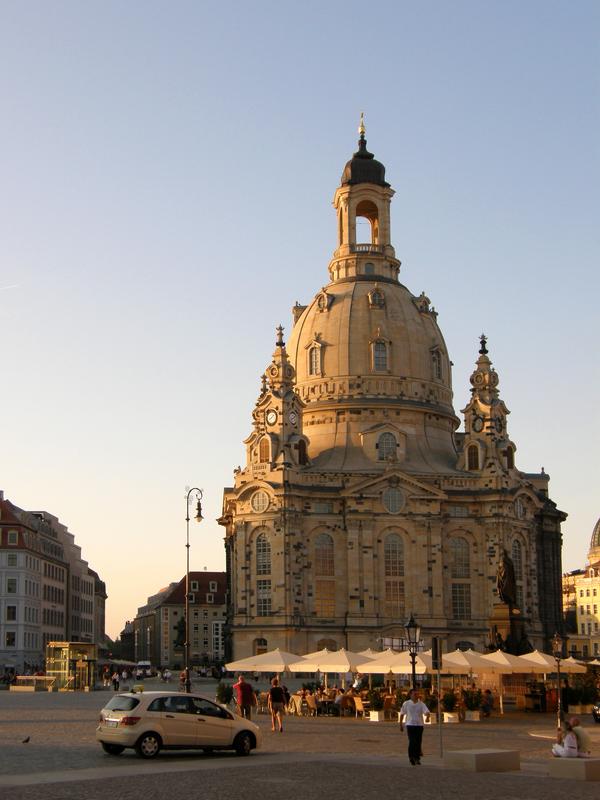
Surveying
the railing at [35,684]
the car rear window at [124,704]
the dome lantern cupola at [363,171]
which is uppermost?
the dome lantern cupola at [363,171]

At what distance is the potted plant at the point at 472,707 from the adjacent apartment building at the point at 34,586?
214ft

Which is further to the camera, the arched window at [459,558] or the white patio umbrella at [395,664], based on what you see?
the arched window at [459,558]

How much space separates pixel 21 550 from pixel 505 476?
134 feet

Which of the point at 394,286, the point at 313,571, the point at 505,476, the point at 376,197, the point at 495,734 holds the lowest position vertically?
the point at 495,734

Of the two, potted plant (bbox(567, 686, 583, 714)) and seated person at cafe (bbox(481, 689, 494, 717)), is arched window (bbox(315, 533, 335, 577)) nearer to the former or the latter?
potted plant (bbox(567, 686, 583, 714))

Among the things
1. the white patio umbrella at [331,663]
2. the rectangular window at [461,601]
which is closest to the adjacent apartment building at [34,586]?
the rectangular window at [461,601]

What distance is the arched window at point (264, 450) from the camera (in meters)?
112

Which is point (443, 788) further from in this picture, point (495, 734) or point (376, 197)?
point (376, 197)

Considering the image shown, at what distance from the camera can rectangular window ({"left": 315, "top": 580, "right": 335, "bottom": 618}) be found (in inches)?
4274

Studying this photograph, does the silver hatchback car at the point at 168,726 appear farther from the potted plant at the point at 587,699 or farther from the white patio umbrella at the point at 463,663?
the potted plant at the point at 587,699

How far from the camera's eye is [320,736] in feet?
137

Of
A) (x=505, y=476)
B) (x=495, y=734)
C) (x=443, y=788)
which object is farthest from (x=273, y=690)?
(x=505, y=476)

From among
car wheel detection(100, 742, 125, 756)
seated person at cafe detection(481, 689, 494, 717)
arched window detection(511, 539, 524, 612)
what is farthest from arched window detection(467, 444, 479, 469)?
car wheel detection(100, 742, 125, 756)

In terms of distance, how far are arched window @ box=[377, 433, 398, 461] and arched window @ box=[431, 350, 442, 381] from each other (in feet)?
30.3
